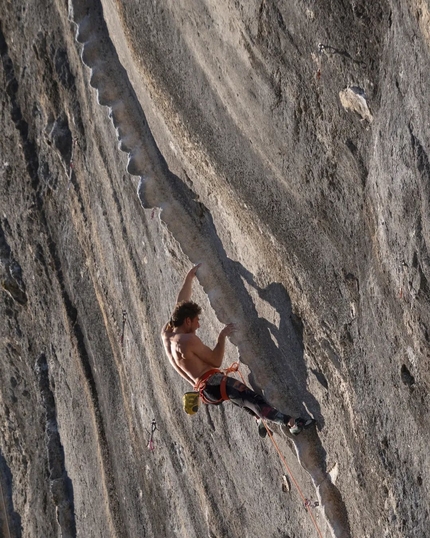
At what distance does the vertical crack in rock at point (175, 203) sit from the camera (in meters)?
5.04

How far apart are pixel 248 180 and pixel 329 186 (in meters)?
0.83

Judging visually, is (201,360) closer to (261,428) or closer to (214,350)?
(214,350)

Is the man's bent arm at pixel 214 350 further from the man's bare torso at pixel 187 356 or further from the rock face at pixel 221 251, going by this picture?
the rock face at pixel 221 251

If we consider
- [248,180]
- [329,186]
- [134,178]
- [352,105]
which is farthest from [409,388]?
[134,178]

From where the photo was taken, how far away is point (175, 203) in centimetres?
593

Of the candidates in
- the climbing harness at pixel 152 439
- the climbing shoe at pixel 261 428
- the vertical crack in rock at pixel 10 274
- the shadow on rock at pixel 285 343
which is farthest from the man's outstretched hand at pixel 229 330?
the vertical crack in rock at pixel 10 274

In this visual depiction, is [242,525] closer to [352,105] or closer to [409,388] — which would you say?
[409,388]

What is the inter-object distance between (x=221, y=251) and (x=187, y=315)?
468 mm

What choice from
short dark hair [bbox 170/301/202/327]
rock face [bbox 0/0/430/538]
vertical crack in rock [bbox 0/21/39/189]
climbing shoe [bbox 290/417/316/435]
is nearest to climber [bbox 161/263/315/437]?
short dark hair [bbox 170/301/202/327]

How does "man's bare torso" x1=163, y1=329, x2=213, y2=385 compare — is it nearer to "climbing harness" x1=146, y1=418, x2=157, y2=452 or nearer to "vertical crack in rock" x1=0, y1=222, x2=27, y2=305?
"climbing harness" x1=146, y1=418, x2=157, y2=452

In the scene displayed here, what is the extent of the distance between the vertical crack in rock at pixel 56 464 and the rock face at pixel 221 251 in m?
0.02

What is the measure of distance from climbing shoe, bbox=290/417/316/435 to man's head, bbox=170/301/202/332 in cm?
89

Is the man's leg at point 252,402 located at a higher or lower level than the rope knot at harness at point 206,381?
lower

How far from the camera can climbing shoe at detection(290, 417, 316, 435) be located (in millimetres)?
4965
